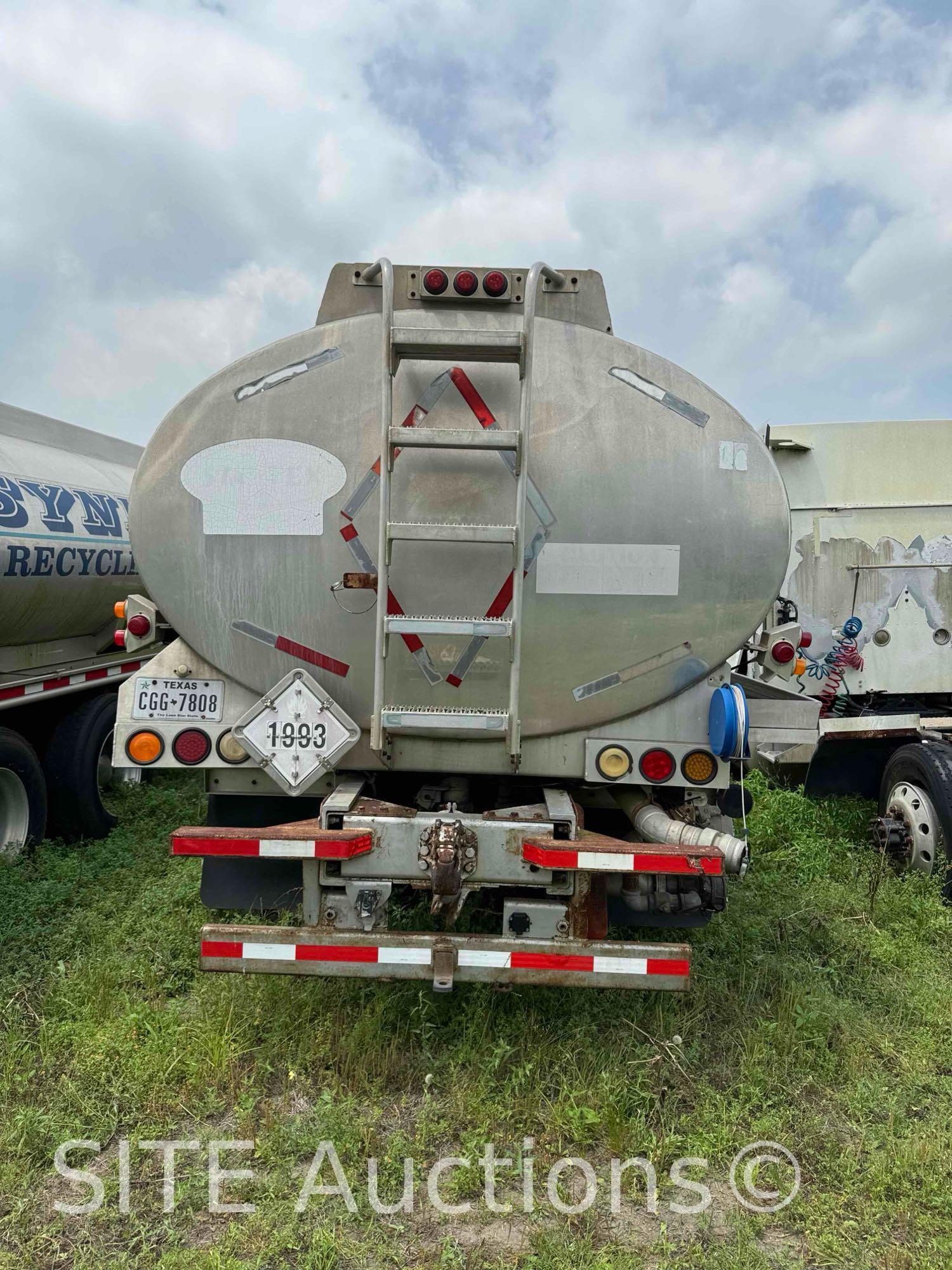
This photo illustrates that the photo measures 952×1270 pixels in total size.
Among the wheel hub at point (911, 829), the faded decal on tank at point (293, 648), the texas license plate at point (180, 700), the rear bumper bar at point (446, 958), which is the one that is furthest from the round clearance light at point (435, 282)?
the wheel hub at point (911, 829)

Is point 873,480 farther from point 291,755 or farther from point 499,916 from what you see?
point 291,755

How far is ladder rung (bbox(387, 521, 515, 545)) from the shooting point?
9.35 ft

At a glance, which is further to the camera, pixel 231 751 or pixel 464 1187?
pixel 231 751

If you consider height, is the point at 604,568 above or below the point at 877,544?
below

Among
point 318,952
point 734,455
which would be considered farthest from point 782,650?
point 318,952

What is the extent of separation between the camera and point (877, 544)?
6.14 m

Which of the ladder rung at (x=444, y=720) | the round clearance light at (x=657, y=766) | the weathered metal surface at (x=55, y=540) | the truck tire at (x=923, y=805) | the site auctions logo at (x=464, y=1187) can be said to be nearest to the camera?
the site auctions logo at (x=464, y=1187)

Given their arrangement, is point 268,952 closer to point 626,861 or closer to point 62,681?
point 626,861

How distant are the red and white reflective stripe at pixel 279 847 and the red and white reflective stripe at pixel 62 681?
2549mm

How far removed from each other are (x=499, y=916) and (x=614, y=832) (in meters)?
0.75

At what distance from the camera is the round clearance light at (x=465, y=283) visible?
3268mm

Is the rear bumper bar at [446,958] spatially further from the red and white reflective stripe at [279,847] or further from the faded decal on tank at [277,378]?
the faded decal on tank at [277,378]

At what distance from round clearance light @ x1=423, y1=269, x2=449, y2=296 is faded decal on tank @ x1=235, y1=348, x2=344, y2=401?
463 millimetres

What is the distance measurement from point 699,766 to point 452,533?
1335 mm
